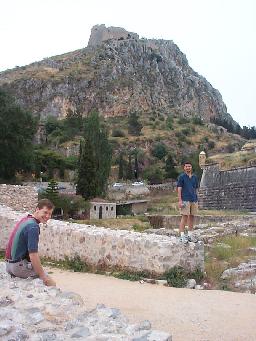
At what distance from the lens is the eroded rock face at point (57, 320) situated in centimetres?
435

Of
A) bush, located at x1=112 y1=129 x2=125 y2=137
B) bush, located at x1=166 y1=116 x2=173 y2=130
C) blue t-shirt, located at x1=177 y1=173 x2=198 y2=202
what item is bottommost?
blue t-shirt, located at x1=177 y1=173 x2=198 y2=202

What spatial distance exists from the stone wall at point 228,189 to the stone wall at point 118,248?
19419 mm

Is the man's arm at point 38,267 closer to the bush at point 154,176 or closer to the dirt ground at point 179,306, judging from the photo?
the dirt ground at point 179,306

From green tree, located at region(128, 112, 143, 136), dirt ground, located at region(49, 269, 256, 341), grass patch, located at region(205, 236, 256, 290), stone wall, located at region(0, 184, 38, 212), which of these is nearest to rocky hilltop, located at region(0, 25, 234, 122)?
green tree, located at region(128, 112, 143, 136)

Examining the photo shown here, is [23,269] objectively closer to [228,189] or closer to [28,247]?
[28,247]

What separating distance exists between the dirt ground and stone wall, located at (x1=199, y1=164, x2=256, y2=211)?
21631 millimetres

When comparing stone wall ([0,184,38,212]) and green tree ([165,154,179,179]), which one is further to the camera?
green tree ([165,154,179,179])

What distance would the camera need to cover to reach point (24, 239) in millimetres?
6422

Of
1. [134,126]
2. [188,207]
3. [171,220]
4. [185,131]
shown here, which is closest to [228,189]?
[171,220]

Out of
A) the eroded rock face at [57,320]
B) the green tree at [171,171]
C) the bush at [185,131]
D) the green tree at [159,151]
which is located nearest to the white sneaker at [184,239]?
the eroded rock face at [57,320]

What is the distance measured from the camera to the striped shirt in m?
6.23

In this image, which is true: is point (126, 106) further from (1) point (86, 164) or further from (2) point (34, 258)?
(2) point (34, 258)

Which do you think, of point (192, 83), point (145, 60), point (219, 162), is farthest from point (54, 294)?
point (192, 83)

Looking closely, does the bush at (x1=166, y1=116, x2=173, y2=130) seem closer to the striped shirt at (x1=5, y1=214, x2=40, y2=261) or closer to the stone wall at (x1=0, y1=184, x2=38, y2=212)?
the stone wall at (x1=0, y1=184, x2=38, y2=212)
